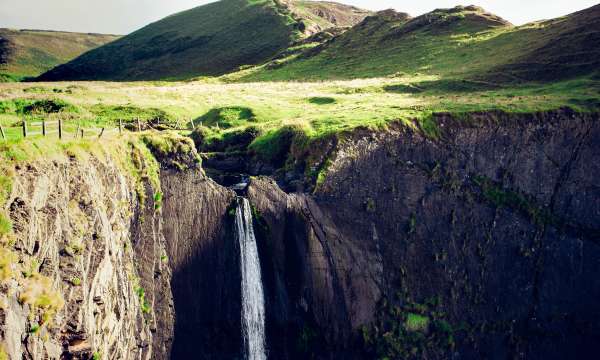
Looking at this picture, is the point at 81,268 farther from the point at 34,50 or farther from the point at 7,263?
the point at 34,50

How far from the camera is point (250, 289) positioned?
3012 centimetres

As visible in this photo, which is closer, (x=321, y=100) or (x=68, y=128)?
(x=68, y=128)

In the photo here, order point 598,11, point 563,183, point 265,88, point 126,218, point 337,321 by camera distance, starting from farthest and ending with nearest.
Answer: point 265,88, point 598,11, point 563,183, point 337,321, point 126,218

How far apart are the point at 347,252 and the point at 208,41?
337 feet

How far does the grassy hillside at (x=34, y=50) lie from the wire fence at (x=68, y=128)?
98227mm

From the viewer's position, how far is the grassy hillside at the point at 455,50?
5694 centimetres

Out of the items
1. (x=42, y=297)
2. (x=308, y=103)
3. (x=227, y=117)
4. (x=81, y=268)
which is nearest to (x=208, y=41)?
(x=308, y=103)

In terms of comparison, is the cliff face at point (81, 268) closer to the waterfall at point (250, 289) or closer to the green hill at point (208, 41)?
the waterfall at point (250, 289)

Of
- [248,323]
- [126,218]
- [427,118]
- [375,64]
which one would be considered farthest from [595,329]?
[375,64]

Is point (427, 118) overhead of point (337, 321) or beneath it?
overhead

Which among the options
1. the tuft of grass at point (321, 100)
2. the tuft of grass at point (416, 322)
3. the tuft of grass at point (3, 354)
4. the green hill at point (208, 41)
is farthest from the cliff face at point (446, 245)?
the green hill at point (208, 41)

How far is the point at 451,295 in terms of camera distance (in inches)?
1377

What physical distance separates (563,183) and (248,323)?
28.8 m

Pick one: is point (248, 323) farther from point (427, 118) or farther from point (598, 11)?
point (598, 11)
